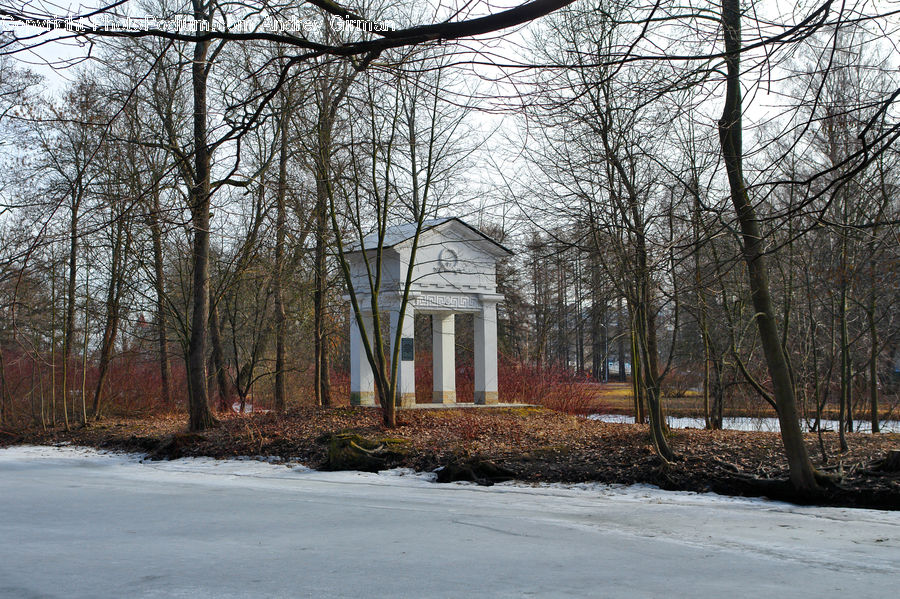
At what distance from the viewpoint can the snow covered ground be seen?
187 inches

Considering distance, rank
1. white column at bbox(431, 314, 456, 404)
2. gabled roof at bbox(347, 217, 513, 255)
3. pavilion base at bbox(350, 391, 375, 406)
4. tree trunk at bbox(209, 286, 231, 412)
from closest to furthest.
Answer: gabled roof at bbox(347, 217, 513, 255) < pavilion base at bbox(350, 391, 375, 406) < white column at bbox(431, 314, 456, 404) < tree trunk at bbox(209, 286, 231, 412)

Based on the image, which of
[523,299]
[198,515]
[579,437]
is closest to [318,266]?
[579,437]

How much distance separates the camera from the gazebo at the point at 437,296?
18219mm

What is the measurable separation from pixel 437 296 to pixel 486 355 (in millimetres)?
2356

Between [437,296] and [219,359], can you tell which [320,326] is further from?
[219,359]

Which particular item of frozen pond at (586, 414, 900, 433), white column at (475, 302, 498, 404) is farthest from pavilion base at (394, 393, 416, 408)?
frozen pond at (586, 414, 900, 433)

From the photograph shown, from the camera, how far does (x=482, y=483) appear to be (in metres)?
10.4

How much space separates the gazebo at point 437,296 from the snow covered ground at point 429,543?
820cm

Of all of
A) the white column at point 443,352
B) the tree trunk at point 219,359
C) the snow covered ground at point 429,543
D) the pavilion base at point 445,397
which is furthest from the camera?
the tree trunk at point 219,359

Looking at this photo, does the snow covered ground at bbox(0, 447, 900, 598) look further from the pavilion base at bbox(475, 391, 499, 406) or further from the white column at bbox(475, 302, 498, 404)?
the white column at bbox(475, 302, 498, 404)

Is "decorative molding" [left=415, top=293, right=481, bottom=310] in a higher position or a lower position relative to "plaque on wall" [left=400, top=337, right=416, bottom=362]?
higher

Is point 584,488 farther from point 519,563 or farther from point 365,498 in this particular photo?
point 519,563

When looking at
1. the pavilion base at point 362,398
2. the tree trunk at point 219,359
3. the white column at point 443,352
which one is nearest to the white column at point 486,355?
the white column at point 443,352

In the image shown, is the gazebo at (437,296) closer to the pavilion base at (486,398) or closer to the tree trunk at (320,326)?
the pavilion base at (486,398)
